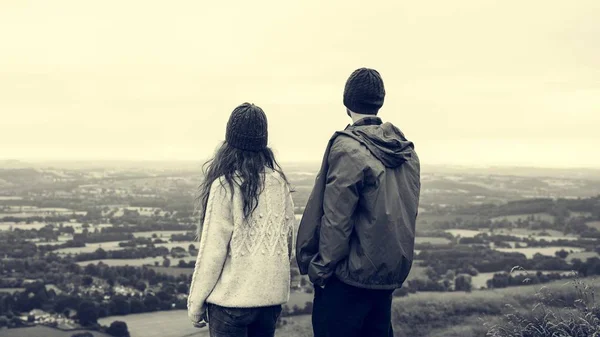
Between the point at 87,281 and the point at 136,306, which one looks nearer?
the point at 136,306

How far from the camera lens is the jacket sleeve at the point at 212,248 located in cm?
434

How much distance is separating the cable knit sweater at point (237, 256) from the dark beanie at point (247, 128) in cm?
26

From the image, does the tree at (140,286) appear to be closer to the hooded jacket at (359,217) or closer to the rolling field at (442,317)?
the rolling field at (442,317)

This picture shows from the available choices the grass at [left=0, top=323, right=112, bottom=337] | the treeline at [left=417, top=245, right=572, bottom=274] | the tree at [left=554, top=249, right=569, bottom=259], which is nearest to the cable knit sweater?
the grass at [left=0, top=323, right=112, bottom=337]

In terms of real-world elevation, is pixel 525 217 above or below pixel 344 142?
below

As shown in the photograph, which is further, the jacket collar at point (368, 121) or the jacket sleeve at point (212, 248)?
the jacket collar at point (368, 121)

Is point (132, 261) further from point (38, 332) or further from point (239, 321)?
point (239, 321)

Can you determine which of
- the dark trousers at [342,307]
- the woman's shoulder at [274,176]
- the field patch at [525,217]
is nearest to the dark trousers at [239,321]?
the dark trousers at [342,307]

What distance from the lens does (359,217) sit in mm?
4227

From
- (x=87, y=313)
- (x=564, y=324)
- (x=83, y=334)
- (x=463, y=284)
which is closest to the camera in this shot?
(x=564, y=324)

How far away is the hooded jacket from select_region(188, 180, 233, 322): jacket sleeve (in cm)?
50

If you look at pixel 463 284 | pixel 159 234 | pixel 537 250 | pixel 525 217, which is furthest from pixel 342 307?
pixel 159 234

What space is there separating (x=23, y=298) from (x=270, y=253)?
25716 mm

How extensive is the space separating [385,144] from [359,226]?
0.55m
